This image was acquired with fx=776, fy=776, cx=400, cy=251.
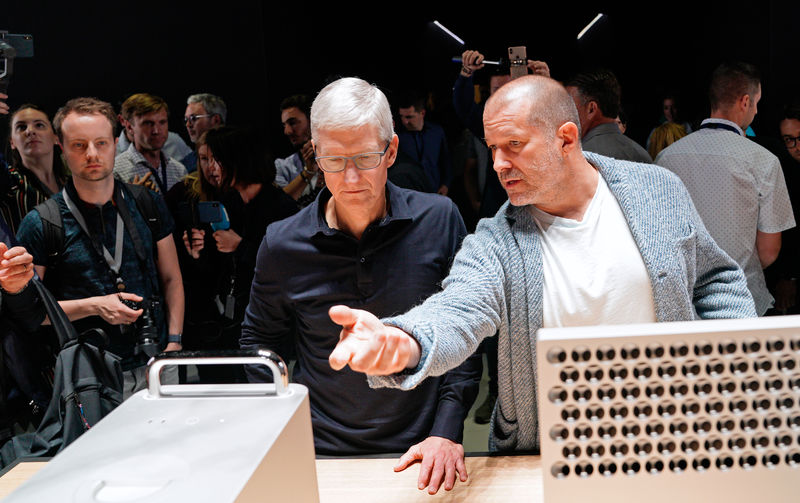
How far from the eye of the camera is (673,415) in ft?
2.65

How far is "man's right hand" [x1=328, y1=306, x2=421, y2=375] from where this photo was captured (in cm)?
93

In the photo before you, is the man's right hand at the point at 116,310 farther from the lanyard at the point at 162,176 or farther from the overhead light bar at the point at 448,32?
the overhead light bar at the point at 448,32

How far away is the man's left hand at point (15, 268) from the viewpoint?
205cm

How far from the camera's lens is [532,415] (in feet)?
4.77

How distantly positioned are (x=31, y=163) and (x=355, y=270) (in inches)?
92.2

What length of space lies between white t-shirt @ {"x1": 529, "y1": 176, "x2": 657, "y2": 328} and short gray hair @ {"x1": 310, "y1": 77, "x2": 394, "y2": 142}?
0.43m

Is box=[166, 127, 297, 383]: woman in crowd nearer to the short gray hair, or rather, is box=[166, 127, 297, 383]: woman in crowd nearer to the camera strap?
the camera strap

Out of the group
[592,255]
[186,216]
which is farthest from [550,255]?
[186,216]

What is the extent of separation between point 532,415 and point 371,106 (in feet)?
2.23

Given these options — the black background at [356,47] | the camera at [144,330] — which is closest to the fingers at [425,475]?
the camera at [144,330]

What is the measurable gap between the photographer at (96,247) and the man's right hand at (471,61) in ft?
5.58

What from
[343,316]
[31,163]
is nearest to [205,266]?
[31,163]

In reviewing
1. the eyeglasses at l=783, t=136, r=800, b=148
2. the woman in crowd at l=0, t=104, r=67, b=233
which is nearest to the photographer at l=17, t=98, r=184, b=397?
the woman in crowd at l=0, t=104, r=67, b=233

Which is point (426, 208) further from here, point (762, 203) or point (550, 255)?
point (762, 203)
